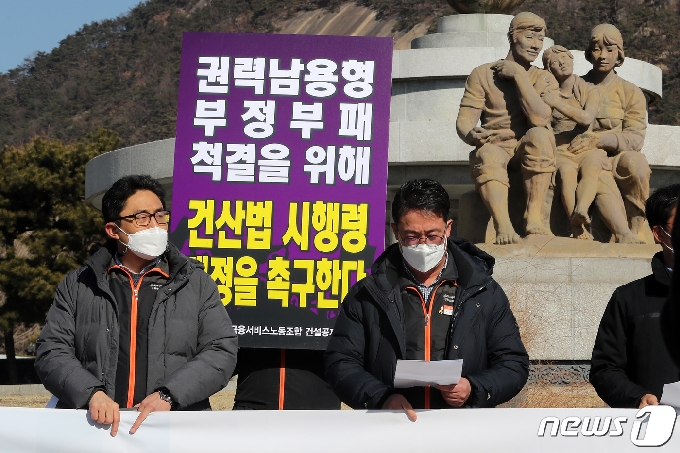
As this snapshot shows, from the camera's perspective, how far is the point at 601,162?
11000mm

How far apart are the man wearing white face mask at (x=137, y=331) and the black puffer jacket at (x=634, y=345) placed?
1.41 meters

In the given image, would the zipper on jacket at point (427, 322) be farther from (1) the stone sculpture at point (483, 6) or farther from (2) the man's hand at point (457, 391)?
(1) the stone sculpture at point (483, 6)

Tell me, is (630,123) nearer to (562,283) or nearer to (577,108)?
(577,108)

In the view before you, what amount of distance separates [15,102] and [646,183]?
206 feet

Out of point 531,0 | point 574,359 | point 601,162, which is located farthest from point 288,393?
point 531,0

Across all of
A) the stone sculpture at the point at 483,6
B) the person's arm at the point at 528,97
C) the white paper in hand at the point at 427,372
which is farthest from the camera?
the stone sculpture at the point at 483,6

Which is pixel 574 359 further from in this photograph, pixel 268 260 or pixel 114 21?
pixel 114 21

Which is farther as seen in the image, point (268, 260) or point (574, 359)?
point (574, 359)

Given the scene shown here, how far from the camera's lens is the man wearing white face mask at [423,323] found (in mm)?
4484

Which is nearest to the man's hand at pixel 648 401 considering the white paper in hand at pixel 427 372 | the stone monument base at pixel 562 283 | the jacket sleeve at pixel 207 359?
the white paper in hand at pixel 427 372

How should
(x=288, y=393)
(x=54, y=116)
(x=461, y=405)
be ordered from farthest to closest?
(x=54, y=116) → (x=288, y=393) → (x=461, y=405)

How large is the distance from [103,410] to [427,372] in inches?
45.3

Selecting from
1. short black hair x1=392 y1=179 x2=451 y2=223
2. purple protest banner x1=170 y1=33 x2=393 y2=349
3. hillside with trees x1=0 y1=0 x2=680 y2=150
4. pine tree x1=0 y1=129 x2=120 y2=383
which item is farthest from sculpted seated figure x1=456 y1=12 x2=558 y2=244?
hillside with trees x1=0 y1=0 x2=680 y2=150

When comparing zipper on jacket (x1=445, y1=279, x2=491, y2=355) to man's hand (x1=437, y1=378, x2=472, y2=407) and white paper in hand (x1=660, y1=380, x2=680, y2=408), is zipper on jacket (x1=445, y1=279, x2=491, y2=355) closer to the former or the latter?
man's hand (x1=437, y1=378, x2=472, y2=407)
